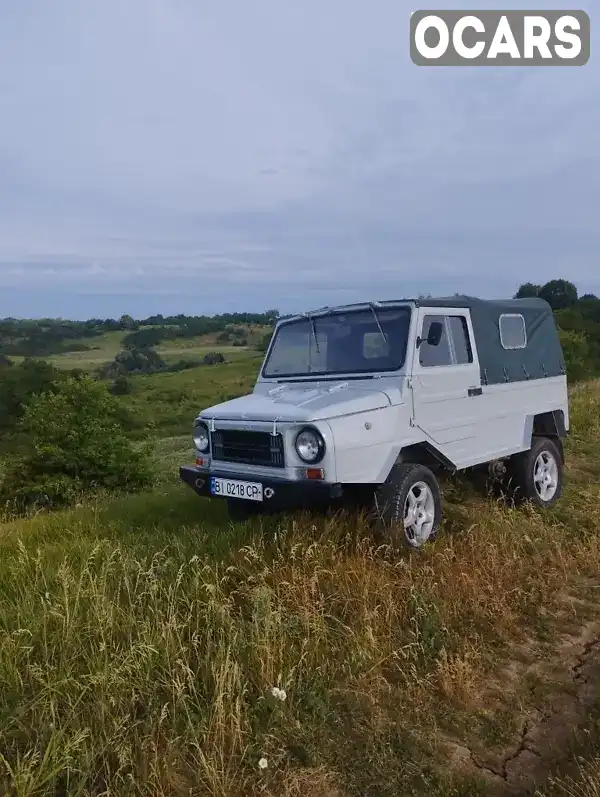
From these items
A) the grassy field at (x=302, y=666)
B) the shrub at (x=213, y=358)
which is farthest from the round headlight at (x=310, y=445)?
the shrub at (x=213, y=358)

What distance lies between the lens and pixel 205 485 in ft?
18.2

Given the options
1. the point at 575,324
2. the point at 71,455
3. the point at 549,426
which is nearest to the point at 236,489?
the point at 549,426

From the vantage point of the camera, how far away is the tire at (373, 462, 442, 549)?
5.04m

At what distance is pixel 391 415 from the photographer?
5.30 m

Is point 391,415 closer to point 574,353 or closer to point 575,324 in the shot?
point 574,353

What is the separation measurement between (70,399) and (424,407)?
8825 millimetres

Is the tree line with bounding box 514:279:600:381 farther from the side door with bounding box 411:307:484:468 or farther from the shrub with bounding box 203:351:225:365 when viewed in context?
the shrub with bounding box 203:351:225:365

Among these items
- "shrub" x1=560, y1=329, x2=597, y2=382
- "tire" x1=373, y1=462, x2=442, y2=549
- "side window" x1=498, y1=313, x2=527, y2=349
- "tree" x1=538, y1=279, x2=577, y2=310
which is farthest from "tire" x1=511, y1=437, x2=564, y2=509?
"tree" x1=538, y1=279, x2=577, y2=310

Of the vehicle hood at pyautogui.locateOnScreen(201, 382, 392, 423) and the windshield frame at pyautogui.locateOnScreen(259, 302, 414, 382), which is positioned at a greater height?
the windshield frame at pyautogui.locateOnScreen(259, 302, 414, 382)

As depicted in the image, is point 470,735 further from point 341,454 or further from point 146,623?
point 341,454

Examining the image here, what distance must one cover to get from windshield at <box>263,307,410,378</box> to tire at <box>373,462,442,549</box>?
953mm

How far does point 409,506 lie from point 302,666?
210 cm

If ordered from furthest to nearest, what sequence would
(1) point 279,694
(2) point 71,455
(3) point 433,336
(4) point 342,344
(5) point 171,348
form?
(5) point 171,348, (2) point 71,455, (4) point 342,344, (3) point 433,336, (1) point 279,694

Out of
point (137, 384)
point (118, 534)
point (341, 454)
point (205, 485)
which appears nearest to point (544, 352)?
point (341, 454)
